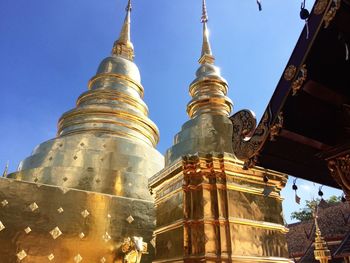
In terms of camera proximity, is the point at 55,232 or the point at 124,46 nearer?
the point at 55,232

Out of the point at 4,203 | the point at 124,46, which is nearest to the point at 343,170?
the point at 4,203

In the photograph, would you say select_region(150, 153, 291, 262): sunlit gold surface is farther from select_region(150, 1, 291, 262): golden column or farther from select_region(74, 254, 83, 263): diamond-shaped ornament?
select_region(74, 254, 83, 263): diamond-shaped ornament

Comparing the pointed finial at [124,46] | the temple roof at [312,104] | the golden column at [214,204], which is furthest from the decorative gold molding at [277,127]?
the pointed finial at [124,46]

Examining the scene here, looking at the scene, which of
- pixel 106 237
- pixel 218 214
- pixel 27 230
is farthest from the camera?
pixel 106 237

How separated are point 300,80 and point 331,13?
0.62 meters

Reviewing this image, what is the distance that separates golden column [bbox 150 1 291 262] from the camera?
201 inches

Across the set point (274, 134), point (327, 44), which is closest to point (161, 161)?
point (274, 134)

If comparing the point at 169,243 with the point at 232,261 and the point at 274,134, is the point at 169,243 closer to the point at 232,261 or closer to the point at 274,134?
the point at 232,261

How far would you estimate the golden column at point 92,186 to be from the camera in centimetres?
602

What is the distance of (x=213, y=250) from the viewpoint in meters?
4.96

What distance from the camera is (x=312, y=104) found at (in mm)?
3406

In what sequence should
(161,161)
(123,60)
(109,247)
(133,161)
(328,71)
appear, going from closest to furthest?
(328,71) < (109,247) < (133,161) < (161,161) < (123,60)

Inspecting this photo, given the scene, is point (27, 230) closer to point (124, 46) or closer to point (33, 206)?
point (33, 206)

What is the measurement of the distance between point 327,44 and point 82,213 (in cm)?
542
